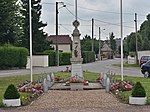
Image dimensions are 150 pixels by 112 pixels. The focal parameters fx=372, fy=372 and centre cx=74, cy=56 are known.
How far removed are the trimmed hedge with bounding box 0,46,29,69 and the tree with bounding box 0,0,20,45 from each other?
22.4m

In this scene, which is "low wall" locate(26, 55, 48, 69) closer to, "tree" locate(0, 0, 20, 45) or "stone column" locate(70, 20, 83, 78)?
"tree" locate(0, 0, 20, 45)

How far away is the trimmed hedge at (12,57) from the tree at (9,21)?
22440 mm

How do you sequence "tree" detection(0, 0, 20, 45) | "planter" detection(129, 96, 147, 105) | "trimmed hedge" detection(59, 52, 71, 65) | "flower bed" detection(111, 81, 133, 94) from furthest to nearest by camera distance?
"trimmed hedge" detection(59, 52, 71, 65) < "tree" detection(0, 0, 20, 45) < "flower bed" detection(111, 81, 133, 94) < "planter" detection(129, 96, 147, 105)

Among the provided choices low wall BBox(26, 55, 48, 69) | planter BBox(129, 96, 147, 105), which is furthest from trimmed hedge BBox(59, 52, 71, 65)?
planter BBox(129, 96, 147, 105)

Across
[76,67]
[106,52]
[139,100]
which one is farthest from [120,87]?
[106,52]

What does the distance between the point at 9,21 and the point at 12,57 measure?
2579cm

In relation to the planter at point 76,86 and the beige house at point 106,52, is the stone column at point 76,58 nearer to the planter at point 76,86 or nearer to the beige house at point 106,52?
the planter at point 76,86

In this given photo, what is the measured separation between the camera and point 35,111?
12547 mm

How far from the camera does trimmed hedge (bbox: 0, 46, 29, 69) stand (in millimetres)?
48844

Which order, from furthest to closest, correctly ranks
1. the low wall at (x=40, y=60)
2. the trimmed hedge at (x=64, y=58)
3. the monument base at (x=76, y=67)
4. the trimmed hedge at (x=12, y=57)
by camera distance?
the trimmed hedge at (x=64, y=58) < the low wall at (x=40, y=60) < the trimmed hedge at (x=12, y=57) < the monument base at (x=76, y=67)

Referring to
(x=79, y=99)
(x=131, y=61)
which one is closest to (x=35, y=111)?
(x=79, y=99)

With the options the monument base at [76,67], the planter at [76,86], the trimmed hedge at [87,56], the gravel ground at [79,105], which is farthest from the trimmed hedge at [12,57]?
the gravel ground at [79,105]

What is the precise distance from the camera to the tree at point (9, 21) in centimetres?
2412

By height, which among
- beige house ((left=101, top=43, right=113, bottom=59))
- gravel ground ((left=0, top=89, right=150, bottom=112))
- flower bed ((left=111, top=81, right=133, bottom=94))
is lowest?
gravel ground ((left=0, top=89, right=150, bottom=112))
